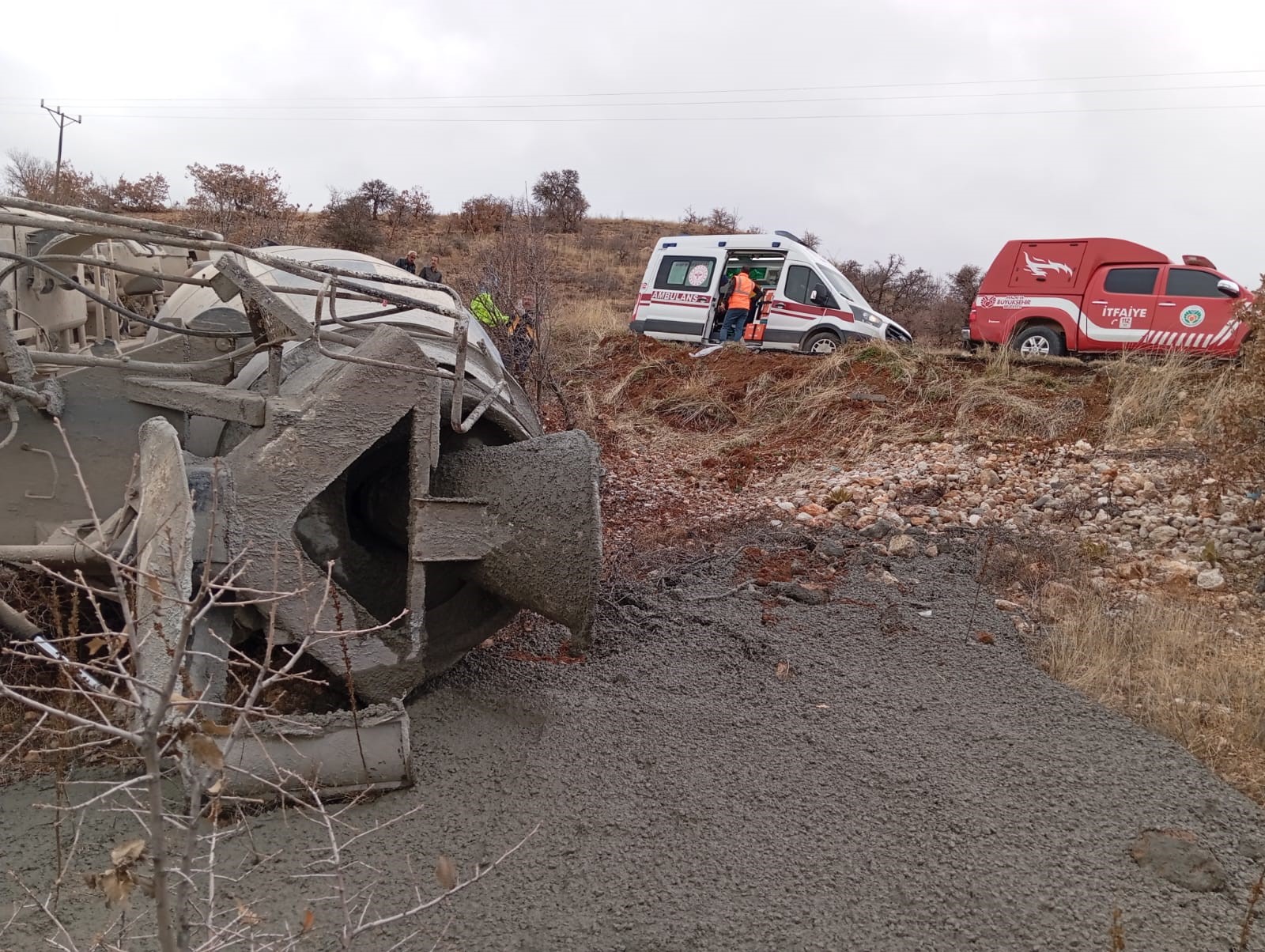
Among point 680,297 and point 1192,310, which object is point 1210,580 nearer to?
point 1192,310

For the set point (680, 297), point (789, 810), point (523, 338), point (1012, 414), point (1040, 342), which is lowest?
point (789, 810)

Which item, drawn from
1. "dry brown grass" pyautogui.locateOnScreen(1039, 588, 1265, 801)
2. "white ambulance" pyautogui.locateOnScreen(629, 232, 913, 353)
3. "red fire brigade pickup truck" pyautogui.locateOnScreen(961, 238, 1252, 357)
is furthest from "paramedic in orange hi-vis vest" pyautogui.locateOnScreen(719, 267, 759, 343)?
"dry brown grass" pyautogui.locateOnScreen(1039, 588, 1265, 801)

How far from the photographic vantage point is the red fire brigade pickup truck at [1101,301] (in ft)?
37.8

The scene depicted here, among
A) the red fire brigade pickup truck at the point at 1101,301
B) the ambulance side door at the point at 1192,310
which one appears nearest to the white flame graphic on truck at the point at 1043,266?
the red fire brigade pickup truck at the point at 1101,301

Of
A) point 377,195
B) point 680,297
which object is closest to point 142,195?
point 377,195

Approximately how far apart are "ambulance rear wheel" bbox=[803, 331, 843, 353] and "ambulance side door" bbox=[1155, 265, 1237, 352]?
13.8ft

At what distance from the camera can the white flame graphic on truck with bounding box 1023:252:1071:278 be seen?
12.5m

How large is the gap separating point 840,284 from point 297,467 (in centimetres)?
1219

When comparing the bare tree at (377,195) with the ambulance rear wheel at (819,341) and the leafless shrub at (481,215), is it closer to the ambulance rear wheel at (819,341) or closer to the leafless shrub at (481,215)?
the leafless shrub at (481,215)

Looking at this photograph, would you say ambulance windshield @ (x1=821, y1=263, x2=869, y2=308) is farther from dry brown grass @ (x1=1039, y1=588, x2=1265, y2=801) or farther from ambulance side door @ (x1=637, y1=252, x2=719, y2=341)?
dry brown grass @ (x1=1039, y1=588, x2=1265, y2=801)

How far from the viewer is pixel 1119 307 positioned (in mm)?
12117

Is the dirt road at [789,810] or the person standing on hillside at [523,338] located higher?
the person standing on hillside at [523,338]

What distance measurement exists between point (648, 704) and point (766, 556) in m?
2.30

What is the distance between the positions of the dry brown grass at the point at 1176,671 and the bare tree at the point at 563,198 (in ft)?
102
